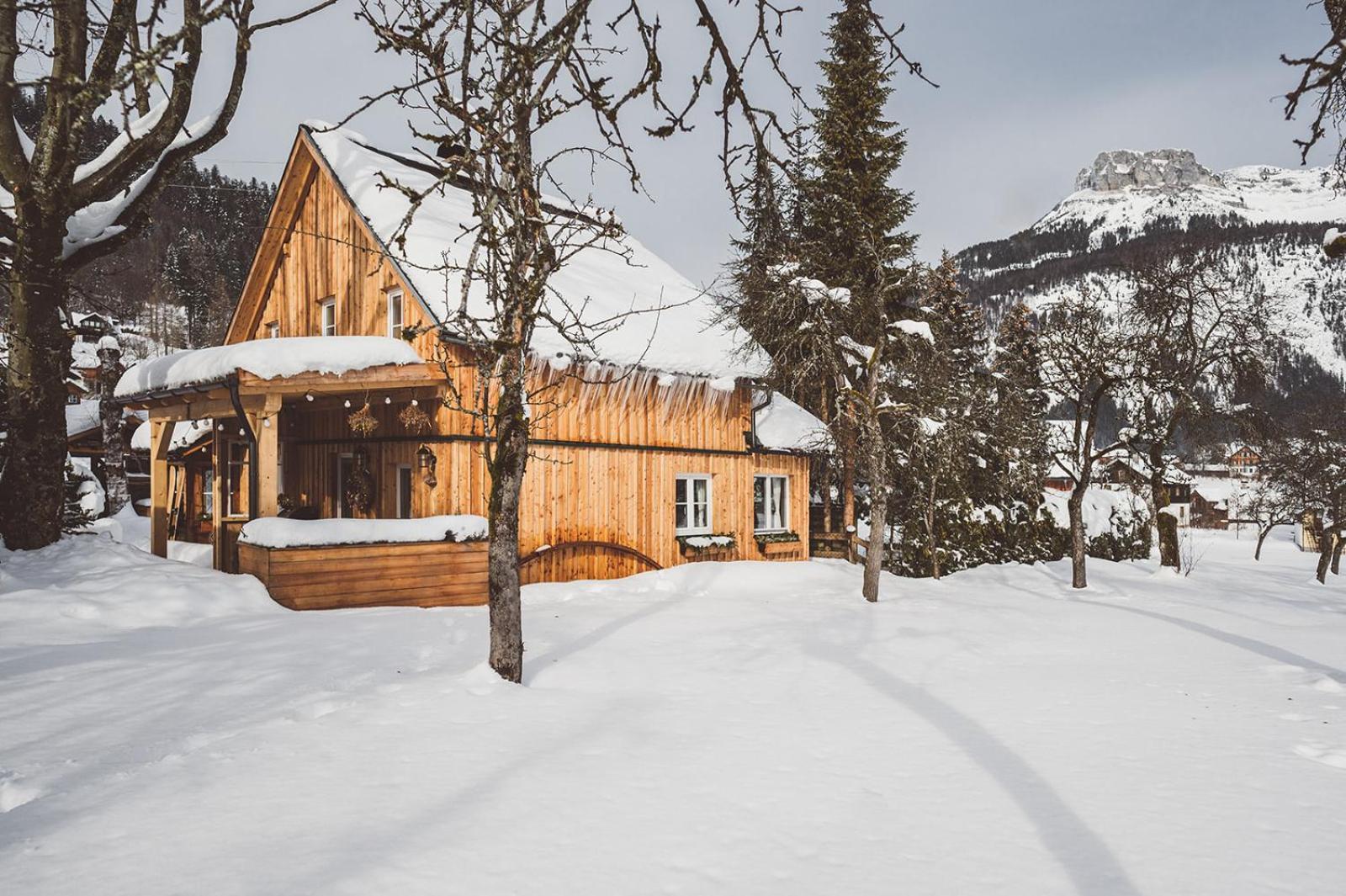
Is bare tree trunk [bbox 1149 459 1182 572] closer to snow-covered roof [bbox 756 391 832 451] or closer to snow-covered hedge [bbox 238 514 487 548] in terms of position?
snow-covered roof [bbox 756 391 832 451]

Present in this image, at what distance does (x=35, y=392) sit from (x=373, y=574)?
174 inches

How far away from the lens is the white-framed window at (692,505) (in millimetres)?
15789

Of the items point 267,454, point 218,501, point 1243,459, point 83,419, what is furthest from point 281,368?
point 1243,459

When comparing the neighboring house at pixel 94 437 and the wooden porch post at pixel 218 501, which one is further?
the neighboring house at pixel 94 437

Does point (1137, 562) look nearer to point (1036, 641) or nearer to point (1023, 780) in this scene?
point (1036, 641)

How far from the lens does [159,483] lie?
13.1 metres

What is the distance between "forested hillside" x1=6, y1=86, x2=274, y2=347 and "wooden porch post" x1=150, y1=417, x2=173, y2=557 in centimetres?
4309

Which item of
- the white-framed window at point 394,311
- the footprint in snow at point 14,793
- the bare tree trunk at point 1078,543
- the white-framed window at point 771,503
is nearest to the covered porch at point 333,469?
the white-framed window at point 394,311

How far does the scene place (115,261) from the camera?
58.7m

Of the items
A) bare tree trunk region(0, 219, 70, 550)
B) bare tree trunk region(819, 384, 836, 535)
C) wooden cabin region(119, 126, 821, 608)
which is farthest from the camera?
bare tree trunk region(819, 384, 836, 535)

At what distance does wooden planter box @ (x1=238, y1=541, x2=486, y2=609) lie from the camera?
32.5ft

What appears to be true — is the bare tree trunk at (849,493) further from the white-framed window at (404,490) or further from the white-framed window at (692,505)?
the white-framed window at (404,490)

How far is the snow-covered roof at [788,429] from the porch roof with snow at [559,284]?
1759mm

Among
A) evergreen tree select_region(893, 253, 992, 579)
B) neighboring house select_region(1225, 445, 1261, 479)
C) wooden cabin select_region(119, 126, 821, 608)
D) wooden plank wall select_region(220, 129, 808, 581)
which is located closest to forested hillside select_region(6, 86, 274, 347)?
wooden plank wall select_region(220, 129, 808, 581)
